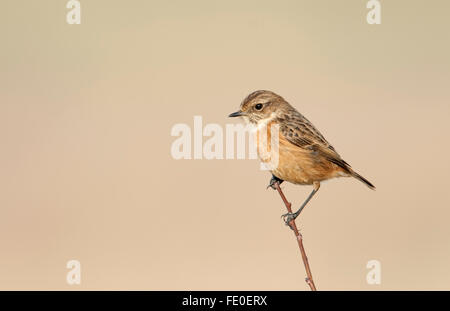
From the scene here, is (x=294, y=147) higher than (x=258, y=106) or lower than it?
lower

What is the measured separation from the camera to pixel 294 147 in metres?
6.23

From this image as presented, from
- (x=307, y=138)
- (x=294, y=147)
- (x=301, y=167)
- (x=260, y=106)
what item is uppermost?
(x=260, y=106)

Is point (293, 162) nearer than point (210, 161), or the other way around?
point (293, 162)

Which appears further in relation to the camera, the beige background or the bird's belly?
the beige background

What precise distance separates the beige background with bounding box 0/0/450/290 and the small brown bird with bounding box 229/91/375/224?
317 centimetres

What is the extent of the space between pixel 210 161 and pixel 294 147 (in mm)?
6371

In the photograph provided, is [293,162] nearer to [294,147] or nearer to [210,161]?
[294,147]

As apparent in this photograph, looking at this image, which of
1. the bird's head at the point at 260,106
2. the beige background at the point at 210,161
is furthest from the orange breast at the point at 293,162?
the beige background at the point at 210,161

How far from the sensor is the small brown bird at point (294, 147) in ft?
19.9

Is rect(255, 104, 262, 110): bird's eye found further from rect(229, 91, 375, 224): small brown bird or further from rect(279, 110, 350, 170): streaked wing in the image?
rect(279, 110, 350, 170): streaked wing

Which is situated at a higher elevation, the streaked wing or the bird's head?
the bird's head

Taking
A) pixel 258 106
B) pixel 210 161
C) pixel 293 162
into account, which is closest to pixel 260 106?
pixel 258 106

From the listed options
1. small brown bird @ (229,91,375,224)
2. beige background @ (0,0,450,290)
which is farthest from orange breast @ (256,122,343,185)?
beige background @ (0,0,450,290)

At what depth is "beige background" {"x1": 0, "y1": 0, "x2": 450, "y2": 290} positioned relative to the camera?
1008 cm
